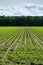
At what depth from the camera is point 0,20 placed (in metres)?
117

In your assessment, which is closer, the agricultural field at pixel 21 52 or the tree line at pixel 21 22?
the agricultural field at pixel 21 52

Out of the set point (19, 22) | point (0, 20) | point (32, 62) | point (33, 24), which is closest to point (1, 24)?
point (0, 20)

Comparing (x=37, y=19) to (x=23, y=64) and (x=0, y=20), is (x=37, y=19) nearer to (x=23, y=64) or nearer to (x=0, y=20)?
(x=0, y=20)

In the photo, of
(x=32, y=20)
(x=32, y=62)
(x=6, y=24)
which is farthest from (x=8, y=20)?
(x=32, y=62)

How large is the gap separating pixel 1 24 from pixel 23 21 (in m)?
16.3

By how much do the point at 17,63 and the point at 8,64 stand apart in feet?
1.80

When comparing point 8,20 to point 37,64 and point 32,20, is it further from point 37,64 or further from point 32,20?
point 37,64

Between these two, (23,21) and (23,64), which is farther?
(23,21)

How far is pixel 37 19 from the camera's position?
123312 millimetres

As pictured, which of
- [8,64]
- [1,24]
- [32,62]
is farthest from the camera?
[1,24]

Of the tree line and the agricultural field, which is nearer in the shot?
the agricultural field

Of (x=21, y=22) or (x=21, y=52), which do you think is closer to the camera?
(x=21, y=52)

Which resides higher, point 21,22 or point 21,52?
point 21,52

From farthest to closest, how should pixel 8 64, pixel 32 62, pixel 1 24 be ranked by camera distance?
pixel 1 24 < pixel 32 62 < pixel 8 64
